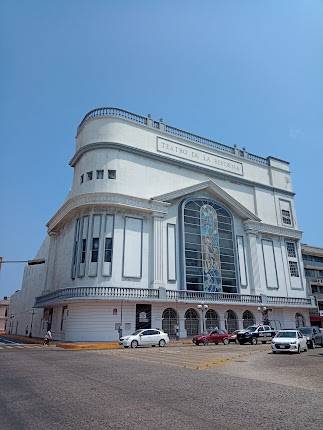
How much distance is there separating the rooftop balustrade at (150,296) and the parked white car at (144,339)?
17.5 ft

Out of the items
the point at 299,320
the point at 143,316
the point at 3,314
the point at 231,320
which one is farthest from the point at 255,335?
the point at 3,314

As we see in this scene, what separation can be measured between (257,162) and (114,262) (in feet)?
99.3

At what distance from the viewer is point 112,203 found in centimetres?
3456

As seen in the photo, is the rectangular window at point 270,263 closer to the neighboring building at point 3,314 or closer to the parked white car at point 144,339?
the parked white car at point 144,339

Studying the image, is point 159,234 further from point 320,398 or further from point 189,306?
point 320,398

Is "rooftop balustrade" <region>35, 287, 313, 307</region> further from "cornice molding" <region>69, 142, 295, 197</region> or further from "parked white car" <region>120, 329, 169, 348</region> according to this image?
"cornice molding" <region>69, 142, 295, 197</region>

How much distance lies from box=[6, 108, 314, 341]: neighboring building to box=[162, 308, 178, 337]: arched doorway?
0.10m

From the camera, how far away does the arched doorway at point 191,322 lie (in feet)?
120

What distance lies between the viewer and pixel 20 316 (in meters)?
60.8

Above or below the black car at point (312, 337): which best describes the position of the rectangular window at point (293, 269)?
above

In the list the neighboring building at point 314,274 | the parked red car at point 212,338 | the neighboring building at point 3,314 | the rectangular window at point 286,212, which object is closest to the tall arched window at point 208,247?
the parked red car at point 212,338

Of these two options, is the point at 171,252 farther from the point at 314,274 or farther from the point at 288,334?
the point at 314,274

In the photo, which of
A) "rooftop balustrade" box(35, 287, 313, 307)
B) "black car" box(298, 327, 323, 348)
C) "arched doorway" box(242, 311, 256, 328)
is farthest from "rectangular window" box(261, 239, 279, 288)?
"black car" box(298, 327, 323, 348)

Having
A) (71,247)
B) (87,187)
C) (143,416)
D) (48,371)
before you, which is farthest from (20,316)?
(143,416)
